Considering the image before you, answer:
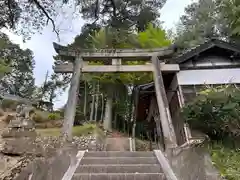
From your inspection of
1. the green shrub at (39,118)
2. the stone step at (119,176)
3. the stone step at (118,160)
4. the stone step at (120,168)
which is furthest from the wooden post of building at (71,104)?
the green shrub at (39,118)

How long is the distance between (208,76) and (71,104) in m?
6.14

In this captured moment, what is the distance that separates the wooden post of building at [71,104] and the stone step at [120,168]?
2545 mm

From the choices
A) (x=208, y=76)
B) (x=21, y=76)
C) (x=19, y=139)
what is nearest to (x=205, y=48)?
(x=208, y=76)

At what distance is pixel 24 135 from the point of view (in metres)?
10.2

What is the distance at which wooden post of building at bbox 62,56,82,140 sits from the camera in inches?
312

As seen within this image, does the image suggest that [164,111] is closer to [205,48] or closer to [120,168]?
[120,168]

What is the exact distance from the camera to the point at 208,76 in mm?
11391

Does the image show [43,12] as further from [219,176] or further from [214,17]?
[214,17]

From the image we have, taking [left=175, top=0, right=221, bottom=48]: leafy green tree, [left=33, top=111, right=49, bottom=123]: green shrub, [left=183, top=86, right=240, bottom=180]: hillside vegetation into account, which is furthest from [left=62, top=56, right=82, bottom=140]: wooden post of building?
[left=175, top=0, right=221, bottom=48]: leafy green tree

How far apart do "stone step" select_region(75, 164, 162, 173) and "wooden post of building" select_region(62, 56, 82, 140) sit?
2545 millimetres

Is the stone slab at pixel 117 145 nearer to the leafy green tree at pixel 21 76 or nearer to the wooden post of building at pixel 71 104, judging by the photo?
the wooden post of building at pixel 71 104

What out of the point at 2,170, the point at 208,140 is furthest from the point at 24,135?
the point at 208,140

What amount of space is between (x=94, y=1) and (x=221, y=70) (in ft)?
23.0

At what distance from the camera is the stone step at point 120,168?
5.14 metres
